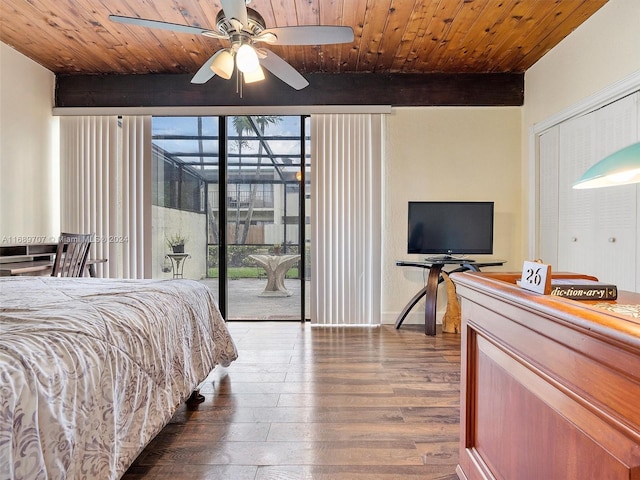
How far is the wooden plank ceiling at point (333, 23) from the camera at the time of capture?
9.04 feet

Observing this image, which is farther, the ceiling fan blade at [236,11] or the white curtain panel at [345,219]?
the white curtain panel at [345,219]

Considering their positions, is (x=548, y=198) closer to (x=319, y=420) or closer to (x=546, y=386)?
(x=319, y=420)

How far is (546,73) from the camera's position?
3.50m

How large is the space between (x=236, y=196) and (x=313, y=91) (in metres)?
1.42

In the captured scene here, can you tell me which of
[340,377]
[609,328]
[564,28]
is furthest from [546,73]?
[609,328]

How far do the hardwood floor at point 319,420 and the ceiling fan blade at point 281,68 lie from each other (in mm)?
2118

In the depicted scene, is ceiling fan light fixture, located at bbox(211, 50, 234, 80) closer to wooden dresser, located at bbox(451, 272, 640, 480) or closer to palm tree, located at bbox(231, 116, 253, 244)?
palm tree, located at bbox(231, 116, 253, 244)

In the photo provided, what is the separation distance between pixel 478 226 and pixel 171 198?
3.37 meters

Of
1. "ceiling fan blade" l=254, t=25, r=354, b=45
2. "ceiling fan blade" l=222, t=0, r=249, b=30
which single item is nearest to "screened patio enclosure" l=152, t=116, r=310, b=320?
"ceiling fan blade" l=254, t=25, r=354, b=45

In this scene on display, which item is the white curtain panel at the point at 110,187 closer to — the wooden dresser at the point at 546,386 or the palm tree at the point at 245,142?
the palm tree at the point at 245,142

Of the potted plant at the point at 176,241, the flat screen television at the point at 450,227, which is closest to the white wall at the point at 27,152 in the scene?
the potted plant at the point at 176,241

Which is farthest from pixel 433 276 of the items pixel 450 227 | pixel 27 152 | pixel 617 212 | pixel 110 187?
pixel 27 152

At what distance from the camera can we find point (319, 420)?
1.95 metres

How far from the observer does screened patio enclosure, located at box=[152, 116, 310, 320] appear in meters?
4.06
